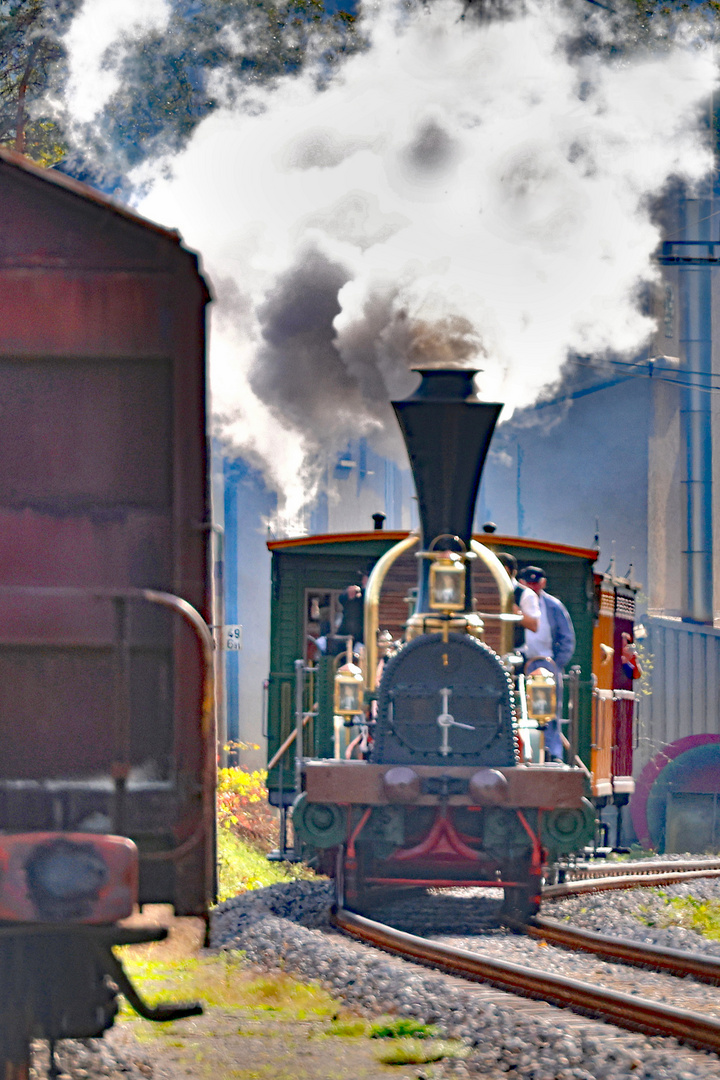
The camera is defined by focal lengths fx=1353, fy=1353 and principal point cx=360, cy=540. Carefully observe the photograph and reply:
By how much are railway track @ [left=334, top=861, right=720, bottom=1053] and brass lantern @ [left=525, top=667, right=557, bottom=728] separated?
1.36 metres

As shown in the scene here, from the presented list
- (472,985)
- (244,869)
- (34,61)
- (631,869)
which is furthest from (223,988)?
(34,61)

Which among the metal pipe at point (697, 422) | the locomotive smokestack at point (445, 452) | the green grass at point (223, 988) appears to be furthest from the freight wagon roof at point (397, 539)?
the metal pipe at point (697, 422)

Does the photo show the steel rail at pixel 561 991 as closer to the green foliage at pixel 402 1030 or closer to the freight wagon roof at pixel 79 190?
the green foliage at pixel 402 1030

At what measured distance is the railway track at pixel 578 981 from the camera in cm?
570

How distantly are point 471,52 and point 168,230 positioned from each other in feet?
49.7

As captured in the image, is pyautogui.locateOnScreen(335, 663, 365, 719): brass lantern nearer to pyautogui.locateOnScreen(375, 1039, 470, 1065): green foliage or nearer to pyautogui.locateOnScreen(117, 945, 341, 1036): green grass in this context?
pyautogui.locateOnScreen(117, 945, 341, 1036): green grass

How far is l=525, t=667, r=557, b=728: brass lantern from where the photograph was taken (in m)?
9.21

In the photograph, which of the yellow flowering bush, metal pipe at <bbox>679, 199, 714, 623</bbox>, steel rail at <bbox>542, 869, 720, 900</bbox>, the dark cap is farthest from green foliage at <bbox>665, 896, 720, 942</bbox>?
metal pipe at <bbox>679, 199, 714, 623</bbox>

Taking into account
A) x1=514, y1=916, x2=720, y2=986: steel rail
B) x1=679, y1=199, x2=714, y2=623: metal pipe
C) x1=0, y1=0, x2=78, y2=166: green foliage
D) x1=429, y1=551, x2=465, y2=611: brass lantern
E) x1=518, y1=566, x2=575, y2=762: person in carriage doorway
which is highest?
x1=0, y1=0, x2=78, y2=166: green foliage

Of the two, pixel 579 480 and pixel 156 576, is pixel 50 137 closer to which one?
pixel 579 480

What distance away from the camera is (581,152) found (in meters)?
19.4

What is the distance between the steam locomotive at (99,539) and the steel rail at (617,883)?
23.9 ft

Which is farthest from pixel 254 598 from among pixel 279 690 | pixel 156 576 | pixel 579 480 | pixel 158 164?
pixel 156 576

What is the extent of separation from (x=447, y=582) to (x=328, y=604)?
8.60 ft
